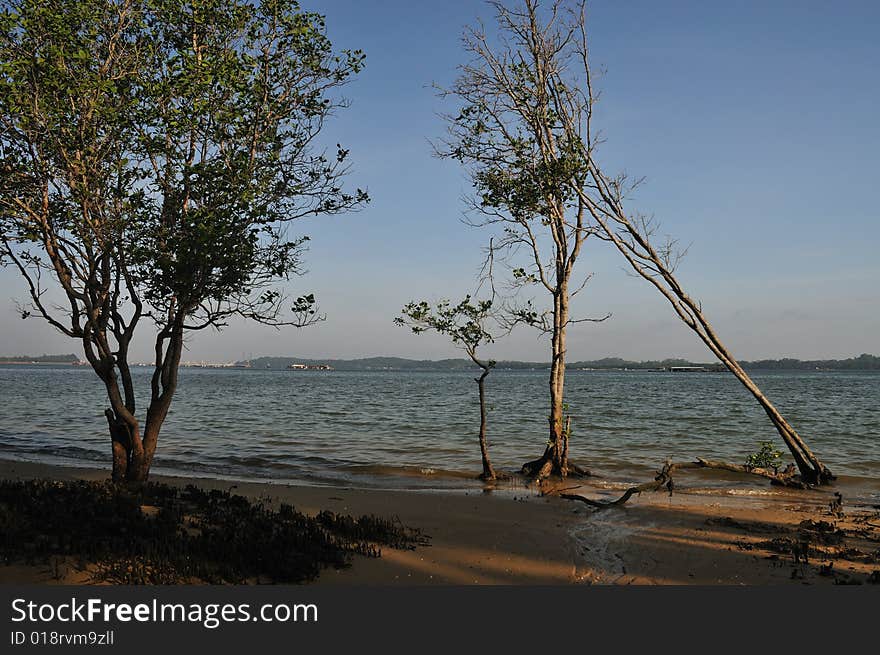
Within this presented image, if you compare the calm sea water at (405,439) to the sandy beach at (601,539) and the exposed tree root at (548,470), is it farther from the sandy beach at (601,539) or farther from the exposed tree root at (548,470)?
the sandy beach at (601,539)

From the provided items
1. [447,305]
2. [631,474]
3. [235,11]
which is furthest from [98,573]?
[631,474]

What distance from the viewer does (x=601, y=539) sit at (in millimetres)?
11258

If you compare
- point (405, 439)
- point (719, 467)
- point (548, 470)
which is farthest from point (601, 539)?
point (405, 439)

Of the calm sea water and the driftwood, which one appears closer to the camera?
the driftwood

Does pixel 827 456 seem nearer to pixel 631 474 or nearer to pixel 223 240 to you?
pixel 631 474

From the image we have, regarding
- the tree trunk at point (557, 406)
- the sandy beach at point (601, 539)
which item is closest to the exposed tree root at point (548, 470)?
the tree trunk at point (557, 406)

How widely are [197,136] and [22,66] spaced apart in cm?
337

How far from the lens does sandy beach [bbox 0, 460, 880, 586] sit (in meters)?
8.66

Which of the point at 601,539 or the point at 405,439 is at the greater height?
the point at 601,539

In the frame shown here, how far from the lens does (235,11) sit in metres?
13.0

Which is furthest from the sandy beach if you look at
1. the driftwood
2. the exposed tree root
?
the exposed tree root

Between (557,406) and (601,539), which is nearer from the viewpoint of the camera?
(601,539)

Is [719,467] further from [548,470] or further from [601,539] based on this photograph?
[601,539]

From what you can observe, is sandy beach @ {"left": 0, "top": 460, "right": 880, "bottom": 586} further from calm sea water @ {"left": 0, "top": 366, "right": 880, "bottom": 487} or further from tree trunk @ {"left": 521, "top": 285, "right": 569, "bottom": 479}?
calm sea water @ {"left": 0, "top": 366, "right": 880, "bottom": 487}
